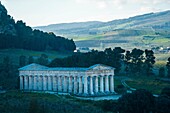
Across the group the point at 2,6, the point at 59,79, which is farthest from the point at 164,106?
the point at 2,6

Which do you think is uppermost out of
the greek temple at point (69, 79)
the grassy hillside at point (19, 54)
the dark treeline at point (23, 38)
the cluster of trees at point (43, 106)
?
the dark treeline at point (23, 38)

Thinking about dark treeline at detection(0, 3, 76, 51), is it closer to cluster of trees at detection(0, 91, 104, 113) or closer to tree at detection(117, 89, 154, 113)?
cluster of trees at detection(0, 91, 104, 113)

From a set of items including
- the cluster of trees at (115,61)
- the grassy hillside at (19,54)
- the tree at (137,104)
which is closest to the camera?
the tree at (137,104)

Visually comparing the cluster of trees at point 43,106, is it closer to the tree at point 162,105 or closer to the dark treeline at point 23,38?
the tree at point 162,105

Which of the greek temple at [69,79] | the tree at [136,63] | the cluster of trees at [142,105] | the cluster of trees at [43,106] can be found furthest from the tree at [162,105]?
the tree at [136,63]

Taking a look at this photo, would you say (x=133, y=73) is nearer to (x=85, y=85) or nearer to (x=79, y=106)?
(x=85, y=85)

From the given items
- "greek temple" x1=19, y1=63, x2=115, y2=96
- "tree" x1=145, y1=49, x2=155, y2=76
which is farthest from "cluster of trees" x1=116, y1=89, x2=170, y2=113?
"tree" x1=145, y1=49, x2=155, y2=76

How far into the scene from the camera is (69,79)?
107m

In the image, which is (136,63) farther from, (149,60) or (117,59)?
(117,59)

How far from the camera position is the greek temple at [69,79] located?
10412 centimetres

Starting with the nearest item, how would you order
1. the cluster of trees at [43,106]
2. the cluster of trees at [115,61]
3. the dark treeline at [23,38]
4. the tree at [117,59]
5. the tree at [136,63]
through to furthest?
the cluster of trees at [43,106] → the cluster of trees at [115,61] → the tree at [117,59] → the tree at [136,63] → the dark treeline at [23,38]

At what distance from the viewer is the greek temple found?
342ft

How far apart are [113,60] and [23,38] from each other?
5127cm

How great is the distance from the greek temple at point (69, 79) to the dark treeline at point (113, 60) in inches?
367
